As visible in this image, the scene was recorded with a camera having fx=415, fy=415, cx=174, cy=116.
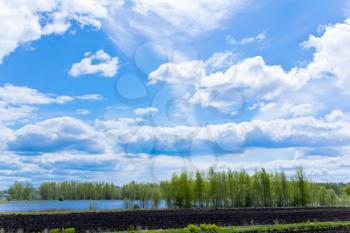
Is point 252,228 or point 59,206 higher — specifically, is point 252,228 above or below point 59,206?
above

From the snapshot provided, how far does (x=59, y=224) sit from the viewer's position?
1261 inches

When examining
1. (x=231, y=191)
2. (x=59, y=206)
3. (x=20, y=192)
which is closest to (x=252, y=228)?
(x=231, y=191)

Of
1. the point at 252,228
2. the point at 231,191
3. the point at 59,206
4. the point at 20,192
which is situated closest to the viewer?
the point at 252,228

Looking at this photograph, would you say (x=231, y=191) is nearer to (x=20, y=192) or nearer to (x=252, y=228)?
(x=252, y=228)

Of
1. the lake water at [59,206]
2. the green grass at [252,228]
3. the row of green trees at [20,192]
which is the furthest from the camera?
the row of green trees at [20,192]

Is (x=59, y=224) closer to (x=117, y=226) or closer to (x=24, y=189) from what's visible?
(x=117, y=226)

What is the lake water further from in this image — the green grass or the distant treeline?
the green grass

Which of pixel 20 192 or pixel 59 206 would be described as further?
pixel 20 192

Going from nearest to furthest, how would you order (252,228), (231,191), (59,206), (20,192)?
(252,228) < (231,191) < (59,206) < (20,192)

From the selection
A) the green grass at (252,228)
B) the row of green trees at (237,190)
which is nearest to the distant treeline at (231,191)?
the row of green trees at (237,190)

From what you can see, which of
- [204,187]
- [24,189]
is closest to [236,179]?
[204,187]

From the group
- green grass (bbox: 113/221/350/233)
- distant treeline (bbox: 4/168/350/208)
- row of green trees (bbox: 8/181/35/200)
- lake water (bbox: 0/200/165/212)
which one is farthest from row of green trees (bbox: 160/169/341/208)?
row of green trees (bbox: 8/181/35/200)

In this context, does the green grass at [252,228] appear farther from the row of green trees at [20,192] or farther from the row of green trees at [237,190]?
the row of green trees at [20,192]

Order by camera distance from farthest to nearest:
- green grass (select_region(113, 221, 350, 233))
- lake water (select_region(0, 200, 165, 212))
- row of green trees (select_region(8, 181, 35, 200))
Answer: row of green trees (select_region(8, 181, 35, 200)), lake water (select_region(0, 200, 165, 212)), green grass (select_region(113, 221, 350, 233))
